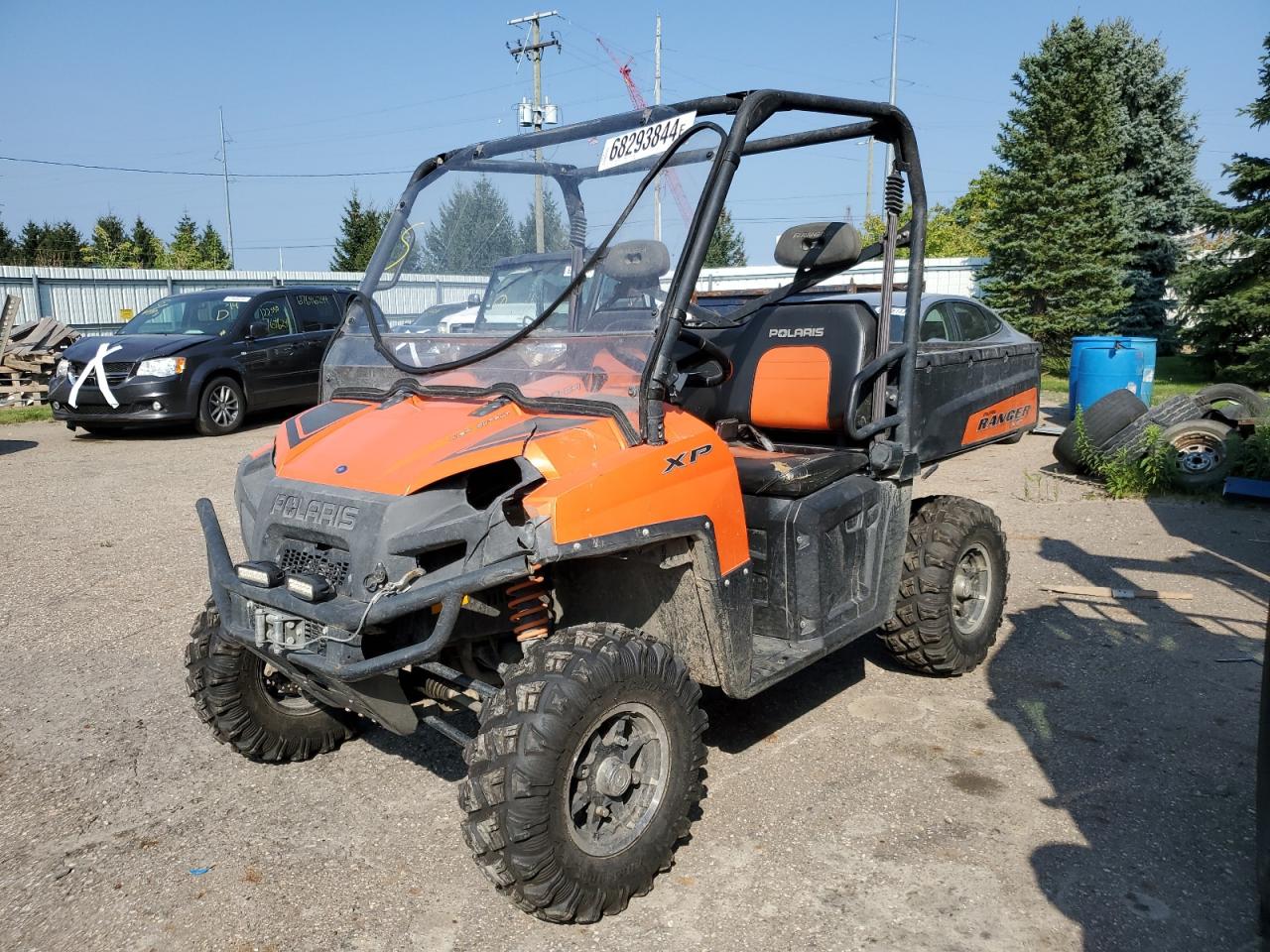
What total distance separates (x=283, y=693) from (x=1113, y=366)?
36.2 feet

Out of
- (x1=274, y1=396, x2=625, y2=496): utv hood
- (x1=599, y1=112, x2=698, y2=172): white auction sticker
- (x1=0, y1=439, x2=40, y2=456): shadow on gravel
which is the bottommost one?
(x1=0, y1=439, x2=40, y2=456): shadow on gravel

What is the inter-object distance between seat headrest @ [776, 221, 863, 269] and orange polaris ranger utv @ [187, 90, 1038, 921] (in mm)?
14

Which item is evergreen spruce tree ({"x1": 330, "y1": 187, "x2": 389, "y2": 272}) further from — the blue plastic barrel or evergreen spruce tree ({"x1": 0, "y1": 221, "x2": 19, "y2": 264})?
the blue plastic barrel

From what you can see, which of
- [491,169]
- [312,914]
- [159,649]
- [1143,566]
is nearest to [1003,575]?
[1143,566]

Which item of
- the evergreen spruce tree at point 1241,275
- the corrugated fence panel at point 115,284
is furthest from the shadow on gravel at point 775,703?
the corrugated fence panel at point 115,284

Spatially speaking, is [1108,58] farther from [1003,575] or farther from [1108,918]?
[1108,918]

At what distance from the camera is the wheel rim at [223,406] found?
1305 centimetres

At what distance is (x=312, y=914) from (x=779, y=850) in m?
1.50

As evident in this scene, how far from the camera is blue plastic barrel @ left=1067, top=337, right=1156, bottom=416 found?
12.2 meters

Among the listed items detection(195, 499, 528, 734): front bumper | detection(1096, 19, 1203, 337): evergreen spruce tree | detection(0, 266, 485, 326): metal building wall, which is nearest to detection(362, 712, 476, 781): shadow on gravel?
detection(195, 499, 528, 734): front bumper

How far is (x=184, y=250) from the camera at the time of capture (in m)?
47.8

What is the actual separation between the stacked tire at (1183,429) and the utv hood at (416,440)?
7374 mm

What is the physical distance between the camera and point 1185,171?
78.5 feet

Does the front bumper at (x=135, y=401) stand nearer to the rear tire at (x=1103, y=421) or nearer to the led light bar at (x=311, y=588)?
the rear tire at (x=1103, y=421)
